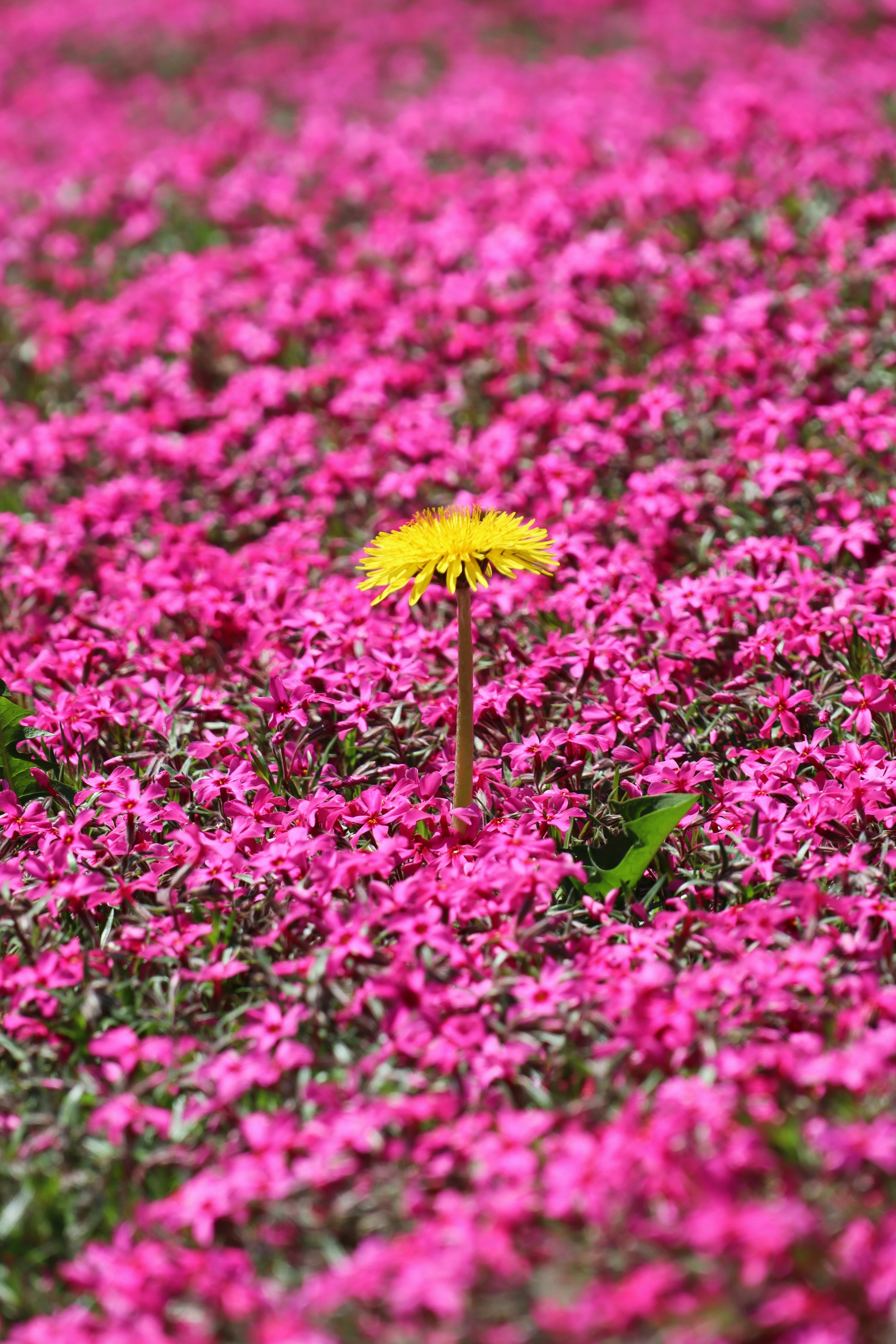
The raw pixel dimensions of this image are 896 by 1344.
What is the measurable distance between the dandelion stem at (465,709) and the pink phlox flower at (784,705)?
3.08 ft

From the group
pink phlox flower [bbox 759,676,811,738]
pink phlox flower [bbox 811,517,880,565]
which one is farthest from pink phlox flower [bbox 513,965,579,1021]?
pink phlox flower [bbox 811,517,880,565]

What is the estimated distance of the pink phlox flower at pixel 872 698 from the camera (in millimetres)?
3600

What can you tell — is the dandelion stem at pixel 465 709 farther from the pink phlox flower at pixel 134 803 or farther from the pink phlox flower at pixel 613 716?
the pink phlox flower at pixel 134 803

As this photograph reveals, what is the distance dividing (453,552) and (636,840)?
958mm

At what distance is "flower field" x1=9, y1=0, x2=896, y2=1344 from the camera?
2324mm

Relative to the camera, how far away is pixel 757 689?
3852 millimetres

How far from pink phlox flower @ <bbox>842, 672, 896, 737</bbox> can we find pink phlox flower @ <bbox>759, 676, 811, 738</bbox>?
0.13m

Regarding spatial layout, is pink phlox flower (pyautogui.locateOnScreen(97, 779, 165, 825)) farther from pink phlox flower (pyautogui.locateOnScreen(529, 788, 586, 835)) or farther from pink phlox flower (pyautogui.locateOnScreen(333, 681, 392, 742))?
pink phlox flower (pyautogui.locateOnScreen(529, 788, 586, 835))

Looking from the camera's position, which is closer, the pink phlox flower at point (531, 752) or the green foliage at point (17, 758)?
the pink phlox flower at point (531, 752)

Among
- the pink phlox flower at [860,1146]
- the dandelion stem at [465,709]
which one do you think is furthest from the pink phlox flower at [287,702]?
the pink phlox flower at [860,1146]

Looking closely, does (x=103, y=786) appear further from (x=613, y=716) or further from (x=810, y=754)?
(x=810, y=754)

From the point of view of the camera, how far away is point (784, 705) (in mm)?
3691

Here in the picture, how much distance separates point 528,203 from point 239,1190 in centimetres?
645

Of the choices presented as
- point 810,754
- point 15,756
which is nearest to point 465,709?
point 810,754
